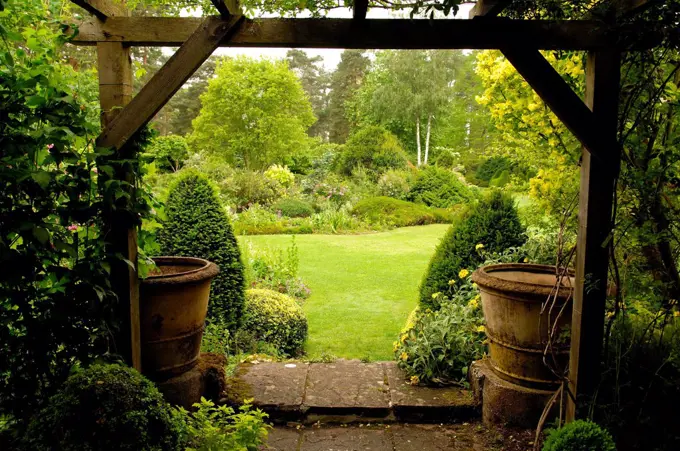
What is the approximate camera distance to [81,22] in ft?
8.80

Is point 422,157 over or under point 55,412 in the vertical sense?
over

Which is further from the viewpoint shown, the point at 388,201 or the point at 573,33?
the point at 388,201

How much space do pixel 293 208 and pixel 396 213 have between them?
2.68 meters

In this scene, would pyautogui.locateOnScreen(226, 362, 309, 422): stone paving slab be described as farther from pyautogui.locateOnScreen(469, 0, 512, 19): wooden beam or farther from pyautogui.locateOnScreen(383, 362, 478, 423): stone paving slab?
pyautogui.locateOnScreen(469, 0, 512, 19): wooden beam

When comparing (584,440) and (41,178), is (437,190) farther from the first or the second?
(41,178)

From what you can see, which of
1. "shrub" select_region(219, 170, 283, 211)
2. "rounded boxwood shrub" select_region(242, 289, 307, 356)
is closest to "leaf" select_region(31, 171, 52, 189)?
"rounded boxwood shrub" select_region(242, 289, 307, 356)

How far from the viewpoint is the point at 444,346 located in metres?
3.78

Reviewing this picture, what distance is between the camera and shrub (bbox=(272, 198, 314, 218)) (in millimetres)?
13234

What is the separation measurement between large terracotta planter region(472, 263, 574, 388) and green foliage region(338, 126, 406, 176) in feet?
44.6

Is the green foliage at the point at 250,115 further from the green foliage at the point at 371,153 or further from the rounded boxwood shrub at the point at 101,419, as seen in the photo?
the rounded boxwood shrub at the point at 101,419

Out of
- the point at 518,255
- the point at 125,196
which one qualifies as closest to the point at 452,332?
the point at 518,255

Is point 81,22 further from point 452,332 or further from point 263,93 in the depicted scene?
point 263,93

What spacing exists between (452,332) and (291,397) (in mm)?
1289

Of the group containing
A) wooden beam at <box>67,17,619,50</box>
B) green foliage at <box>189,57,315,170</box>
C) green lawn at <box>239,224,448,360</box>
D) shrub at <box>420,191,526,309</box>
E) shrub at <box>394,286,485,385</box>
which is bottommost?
green lawn at <box>239,224,448,360</box>
